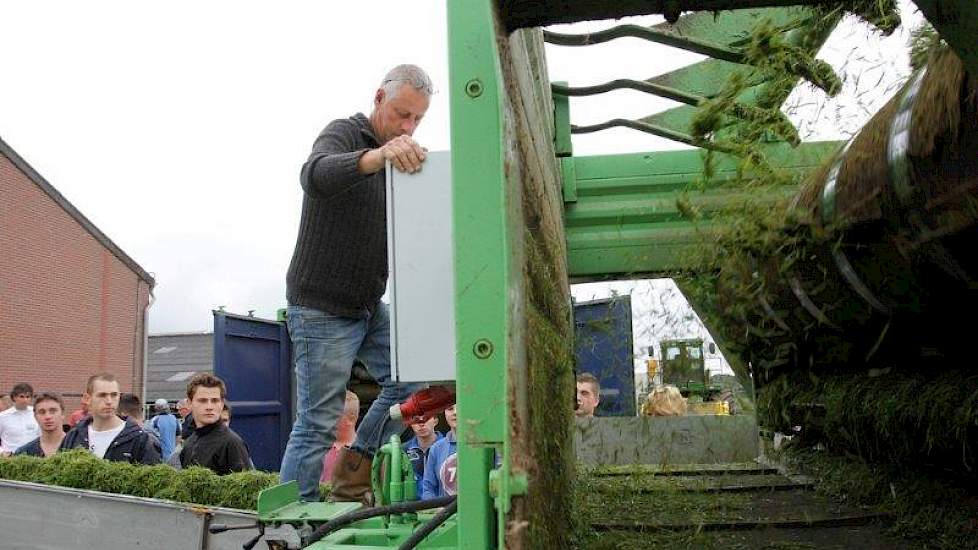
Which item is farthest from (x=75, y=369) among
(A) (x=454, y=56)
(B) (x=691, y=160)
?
(A) (x=454, y=56)

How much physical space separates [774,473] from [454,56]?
2775 mm

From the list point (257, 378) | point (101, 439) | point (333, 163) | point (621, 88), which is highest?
point (621, 88)

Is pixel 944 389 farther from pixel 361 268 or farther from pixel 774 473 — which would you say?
pixel 361 268

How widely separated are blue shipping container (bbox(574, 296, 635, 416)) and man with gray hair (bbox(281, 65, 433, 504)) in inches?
36.1

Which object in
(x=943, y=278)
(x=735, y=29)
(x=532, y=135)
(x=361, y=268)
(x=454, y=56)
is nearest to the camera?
(x=454, y=56)

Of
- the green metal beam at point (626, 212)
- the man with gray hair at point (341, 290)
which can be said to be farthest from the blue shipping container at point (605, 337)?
the man with gray hair at point (341, 290)

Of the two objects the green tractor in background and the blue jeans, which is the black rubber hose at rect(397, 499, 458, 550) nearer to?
the blue jeans

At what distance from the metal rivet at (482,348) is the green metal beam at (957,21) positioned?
84 centimetres

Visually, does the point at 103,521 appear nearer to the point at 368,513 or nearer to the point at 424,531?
the point at 368,513

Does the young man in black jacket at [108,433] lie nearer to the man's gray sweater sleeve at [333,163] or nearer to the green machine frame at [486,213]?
the man's gray sweater sleeve at [333,163]

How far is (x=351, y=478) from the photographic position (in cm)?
276

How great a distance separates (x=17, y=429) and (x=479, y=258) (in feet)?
24.7

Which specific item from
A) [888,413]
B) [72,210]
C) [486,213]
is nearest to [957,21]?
[486,213]

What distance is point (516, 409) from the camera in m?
1.29
